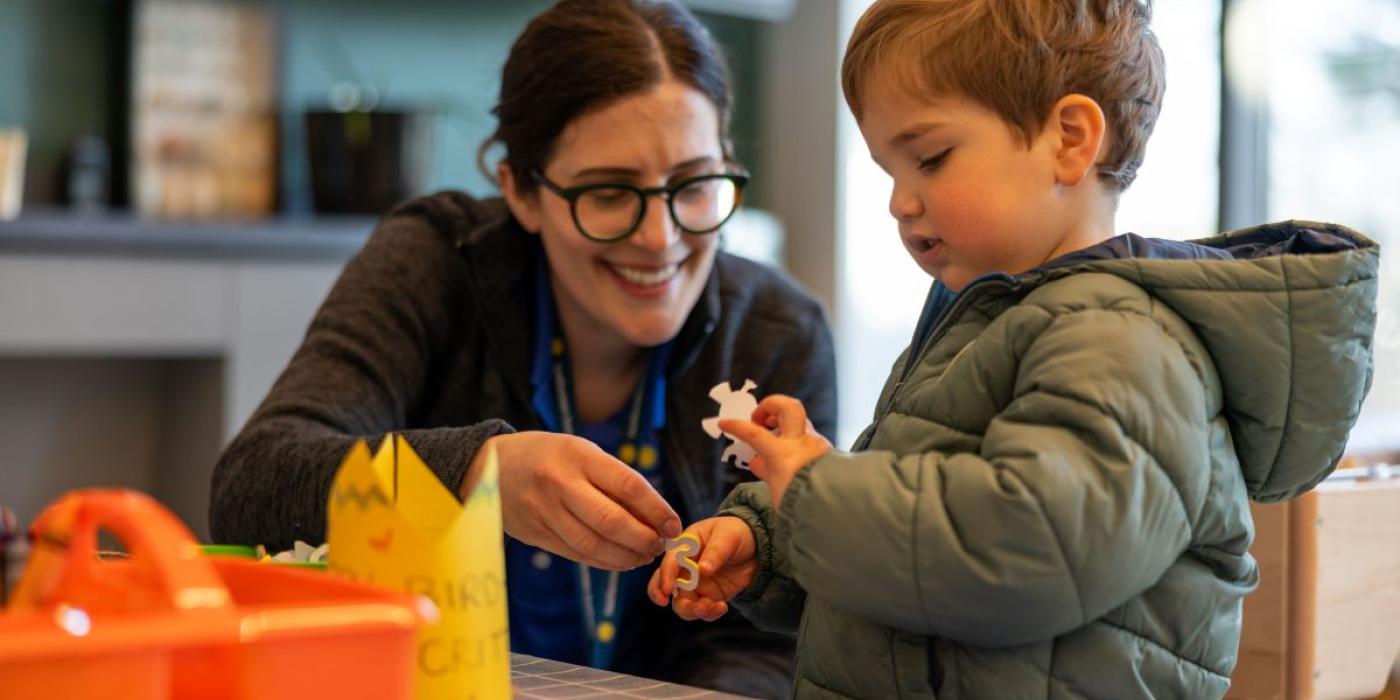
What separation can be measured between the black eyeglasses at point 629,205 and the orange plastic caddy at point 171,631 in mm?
930

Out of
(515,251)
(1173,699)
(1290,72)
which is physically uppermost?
(1290,72)

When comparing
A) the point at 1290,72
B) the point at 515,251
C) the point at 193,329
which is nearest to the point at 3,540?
the point at 515,251

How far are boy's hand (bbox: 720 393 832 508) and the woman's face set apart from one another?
600mm

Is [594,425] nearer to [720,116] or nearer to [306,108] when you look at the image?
[720,116]

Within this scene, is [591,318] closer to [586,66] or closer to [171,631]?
[586,66]

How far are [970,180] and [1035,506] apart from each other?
29 cm

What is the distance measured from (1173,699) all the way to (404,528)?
50 cm

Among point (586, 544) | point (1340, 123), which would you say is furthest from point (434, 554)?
point (1340, 123)

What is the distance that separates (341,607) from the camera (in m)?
0.58

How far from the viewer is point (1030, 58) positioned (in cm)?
99

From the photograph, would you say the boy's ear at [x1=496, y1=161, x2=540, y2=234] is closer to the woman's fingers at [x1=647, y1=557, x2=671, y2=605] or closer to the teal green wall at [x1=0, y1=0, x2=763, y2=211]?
the woman's fingers at [x1=647, y1=557, x2=671, y2=605]

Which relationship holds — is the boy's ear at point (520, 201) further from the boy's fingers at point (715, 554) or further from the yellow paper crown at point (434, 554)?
the yellow paper crown at point (434, 554)

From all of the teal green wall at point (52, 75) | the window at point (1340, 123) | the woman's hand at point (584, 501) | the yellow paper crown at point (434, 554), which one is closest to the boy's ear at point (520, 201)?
the woman's hand at point (584, 501)

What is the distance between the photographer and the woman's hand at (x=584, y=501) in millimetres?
1034
